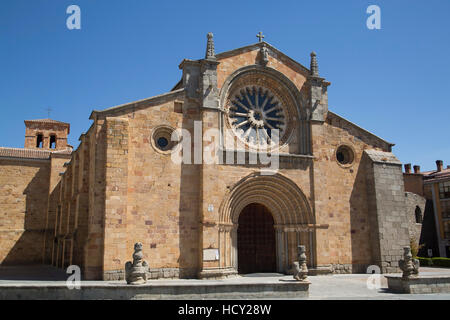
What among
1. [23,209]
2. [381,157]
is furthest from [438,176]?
[23,209]

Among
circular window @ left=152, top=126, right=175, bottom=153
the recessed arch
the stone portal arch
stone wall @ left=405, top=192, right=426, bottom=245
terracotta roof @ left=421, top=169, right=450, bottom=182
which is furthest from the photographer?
terracotta roof @ left=421, top=169, right=450, bottom=182

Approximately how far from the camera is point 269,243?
1962 centimetres

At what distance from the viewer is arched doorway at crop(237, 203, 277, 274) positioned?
19109mm

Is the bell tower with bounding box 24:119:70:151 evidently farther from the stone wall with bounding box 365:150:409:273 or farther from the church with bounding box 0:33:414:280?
the stone wall with bounding box 365:150:409:273

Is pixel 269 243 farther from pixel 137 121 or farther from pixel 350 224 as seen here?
pixel 137 121

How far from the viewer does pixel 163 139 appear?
17.5 m

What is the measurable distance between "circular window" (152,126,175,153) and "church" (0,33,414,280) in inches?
Result: 1.8

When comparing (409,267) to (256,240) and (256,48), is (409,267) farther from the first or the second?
(256,48)

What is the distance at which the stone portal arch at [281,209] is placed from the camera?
18.1 metres

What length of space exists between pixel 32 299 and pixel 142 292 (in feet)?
10.6

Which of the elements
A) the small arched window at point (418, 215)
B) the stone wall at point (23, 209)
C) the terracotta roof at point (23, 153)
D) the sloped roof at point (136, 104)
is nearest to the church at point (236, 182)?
the sloped roof at point (136, 104)

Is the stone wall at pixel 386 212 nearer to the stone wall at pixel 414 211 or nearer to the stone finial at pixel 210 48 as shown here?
the stone finial at pixel 210 48

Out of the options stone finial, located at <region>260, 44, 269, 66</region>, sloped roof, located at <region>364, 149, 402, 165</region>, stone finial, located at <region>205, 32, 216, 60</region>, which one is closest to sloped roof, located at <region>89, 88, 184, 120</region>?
stone finial, located at <region>205, 32, 216, 60</region>
